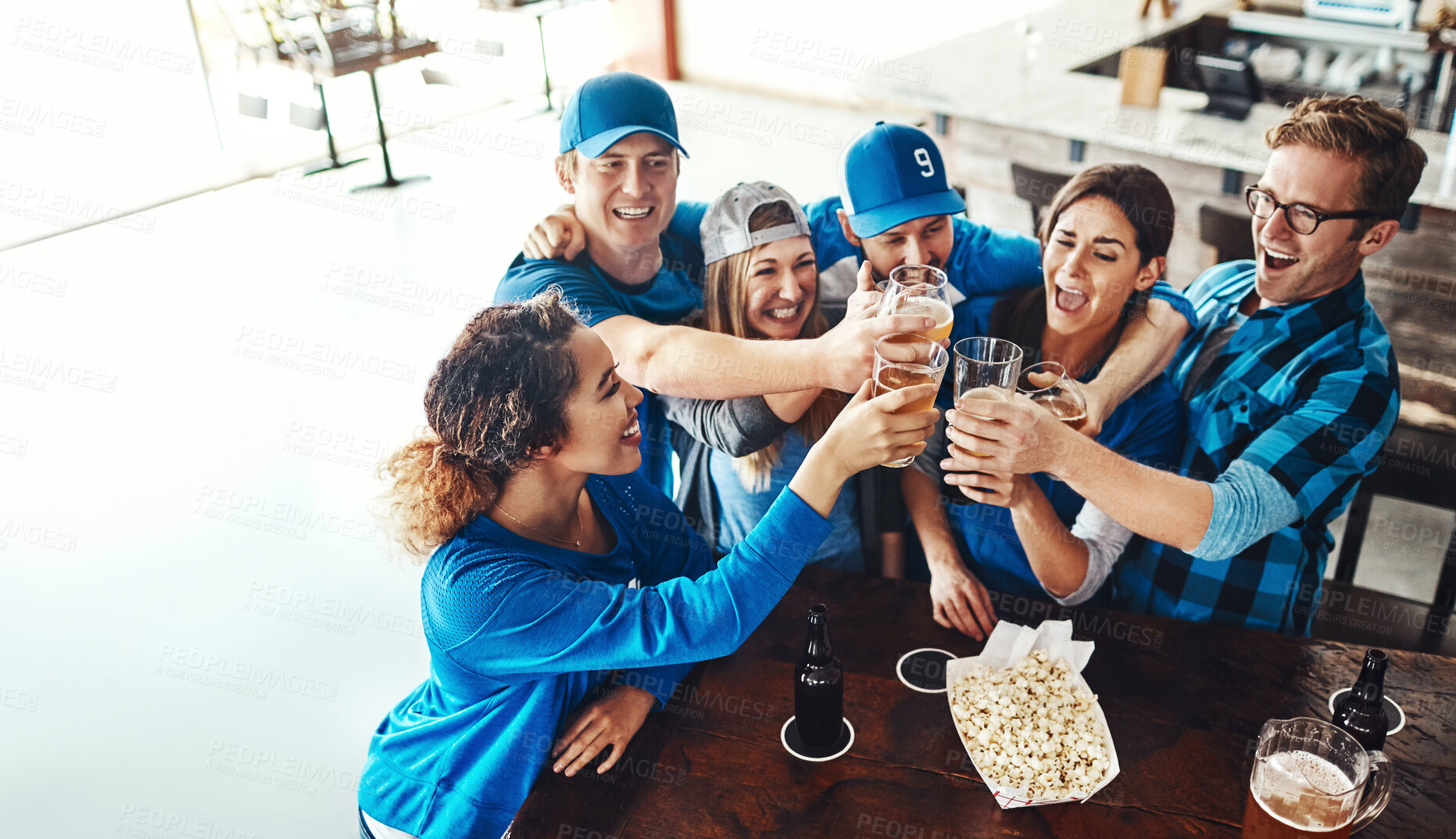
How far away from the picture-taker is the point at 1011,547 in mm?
2420

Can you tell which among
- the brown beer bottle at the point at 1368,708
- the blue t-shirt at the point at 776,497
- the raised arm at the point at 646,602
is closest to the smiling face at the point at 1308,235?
the brown beer bottle at the point at 1368,708

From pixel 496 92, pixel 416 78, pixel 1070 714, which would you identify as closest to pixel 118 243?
pixel 416 78

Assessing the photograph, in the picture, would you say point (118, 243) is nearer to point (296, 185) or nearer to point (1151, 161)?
point (296, 185)

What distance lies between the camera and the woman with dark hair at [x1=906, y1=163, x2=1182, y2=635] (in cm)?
218

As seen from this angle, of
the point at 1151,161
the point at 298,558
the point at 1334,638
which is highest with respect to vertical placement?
the point at 1151,161

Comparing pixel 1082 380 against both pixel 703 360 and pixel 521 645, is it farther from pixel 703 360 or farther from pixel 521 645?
pixel 521 645

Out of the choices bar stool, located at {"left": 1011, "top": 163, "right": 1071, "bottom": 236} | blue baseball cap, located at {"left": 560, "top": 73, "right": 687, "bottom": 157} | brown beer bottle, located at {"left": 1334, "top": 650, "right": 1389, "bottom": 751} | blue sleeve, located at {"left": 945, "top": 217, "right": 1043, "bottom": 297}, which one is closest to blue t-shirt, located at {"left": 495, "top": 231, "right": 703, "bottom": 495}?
blue baseball cap, located at {"left": 560, "top": 73, "right": 687, "bottom": 157}

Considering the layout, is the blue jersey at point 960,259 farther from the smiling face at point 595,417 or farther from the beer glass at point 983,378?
the smiling face at point 595,417

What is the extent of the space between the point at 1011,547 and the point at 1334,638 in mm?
845

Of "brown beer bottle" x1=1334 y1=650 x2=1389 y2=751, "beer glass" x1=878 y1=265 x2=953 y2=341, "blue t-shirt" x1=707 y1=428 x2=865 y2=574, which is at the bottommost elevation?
"blue t-shirt" x1=707 y1=428 x2=865 y2=574

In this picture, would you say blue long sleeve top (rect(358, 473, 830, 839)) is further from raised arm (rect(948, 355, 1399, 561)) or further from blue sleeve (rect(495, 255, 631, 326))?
blue sleeve (rect(495, 255, 631, 326))

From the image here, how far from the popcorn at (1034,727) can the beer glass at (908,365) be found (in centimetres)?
42

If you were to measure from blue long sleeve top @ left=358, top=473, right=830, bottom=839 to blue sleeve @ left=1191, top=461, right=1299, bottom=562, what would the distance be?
0.88 m

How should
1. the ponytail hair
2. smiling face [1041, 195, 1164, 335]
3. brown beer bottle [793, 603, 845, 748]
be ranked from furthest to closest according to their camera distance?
smiling face [1041, 195, 1164, 335]
the ponytail hair
brown beer bottle [793, 603, 845, 748]
